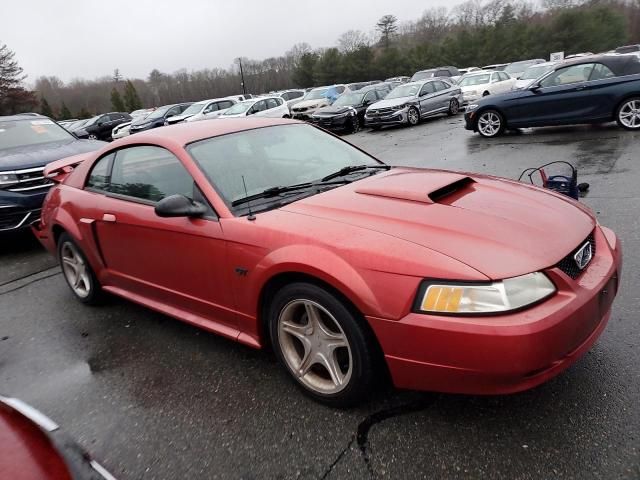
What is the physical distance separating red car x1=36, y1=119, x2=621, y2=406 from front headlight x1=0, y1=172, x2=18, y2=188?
2820 mm

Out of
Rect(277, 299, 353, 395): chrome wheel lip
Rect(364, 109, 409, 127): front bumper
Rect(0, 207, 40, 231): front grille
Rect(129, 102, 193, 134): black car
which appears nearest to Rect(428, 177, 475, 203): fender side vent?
Rect(277, 299, 353, 395): chrome wheel lip

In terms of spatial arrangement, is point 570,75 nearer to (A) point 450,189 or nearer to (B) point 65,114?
(A) point 450,189

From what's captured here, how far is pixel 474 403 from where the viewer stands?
7.99ft

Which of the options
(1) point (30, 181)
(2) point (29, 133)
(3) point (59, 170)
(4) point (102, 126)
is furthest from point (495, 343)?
(4) point (102, 126)

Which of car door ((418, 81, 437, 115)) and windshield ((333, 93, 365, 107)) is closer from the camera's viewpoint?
car door ((418, 81, 437, 115))

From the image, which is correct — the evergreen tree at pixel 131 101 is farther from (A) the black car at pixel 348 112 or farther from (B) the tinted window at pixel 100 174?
(B) the tinted window at pixel 100 174

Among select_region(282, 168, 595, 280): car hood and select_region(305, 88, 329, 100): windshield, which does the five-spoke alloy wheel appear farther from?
select_region(305, 88, 329, 100): windshield

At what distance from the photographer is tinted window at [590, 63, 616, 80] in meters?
9.90

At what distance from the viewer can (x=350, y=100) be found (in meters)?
18.7

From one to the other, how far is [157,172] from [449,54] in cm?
5380

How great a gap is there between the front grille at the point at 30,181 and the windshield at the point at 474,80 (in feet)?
58.9

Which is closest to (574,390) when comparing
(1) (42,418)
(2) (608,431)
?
(2) (608,431)

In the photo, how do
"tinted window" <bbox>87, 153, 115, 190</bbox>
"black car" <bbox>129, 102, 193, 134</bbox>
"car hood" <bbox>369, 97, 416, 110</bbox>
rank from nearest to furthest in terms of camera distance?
"tinted window" <bbox>87, 153, 115, 190</bbox> → "car hood" <bbox>369, 97, 416, 110</bbox> → "black car" <bbox>129, 102, 193, 134</bbox>

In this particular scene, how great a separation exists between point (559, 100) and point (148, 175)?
995cm
